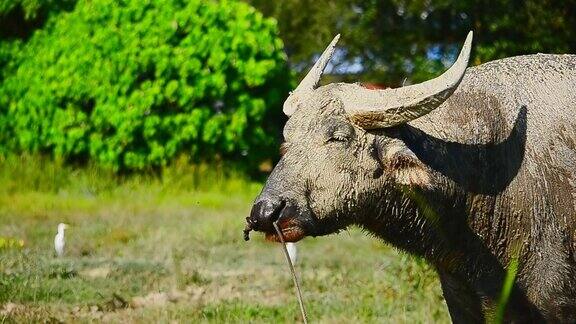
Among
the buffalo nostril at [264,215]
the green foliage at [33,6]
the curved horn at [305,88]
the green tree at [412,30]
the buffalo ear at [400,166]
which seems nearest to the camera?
the buffalo nostril at [264,215]

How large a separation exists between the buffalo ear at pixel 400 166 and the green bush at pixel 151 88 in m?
10.5

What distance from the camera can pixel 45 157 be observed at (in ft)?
48.6

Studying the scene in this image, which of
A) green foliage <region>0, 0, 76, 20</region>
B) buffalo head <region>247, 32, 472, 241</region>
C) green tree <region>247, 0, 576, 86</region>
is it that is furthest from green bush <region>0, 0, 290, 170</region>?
buffalo head <region>247, 32, 472, 241</region>

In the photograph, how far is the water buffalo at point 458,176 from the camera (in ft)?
12.6

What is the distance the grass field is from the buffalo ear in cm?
201

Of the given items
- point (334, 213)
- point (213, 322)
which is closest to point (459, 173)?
point (334, 213)

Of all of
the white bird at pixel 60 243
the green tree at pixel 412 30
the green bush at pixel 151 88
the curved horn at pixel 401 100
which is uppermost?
the curved horn at pixel 401 100

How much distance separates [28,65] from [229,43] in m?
2.96

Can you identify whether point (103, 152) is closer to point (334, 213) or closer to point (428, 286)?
point (428, 286)

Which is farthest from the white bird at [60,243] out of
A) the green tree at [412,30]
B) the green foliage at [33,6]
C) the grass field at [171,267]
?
the green tree at [412,30]

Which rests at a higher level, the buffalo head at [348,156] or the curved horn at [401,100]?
the curved horn at [401,100]

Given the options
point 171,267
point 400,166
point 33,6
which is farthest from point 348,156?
point 33,6

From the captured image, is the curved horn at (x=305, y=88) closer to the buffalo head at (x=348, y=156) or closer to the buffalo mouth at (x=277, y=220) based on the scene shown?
the buffalo head at (x=348, y=156)

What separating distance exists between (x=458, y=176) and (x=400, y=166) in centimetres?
28
